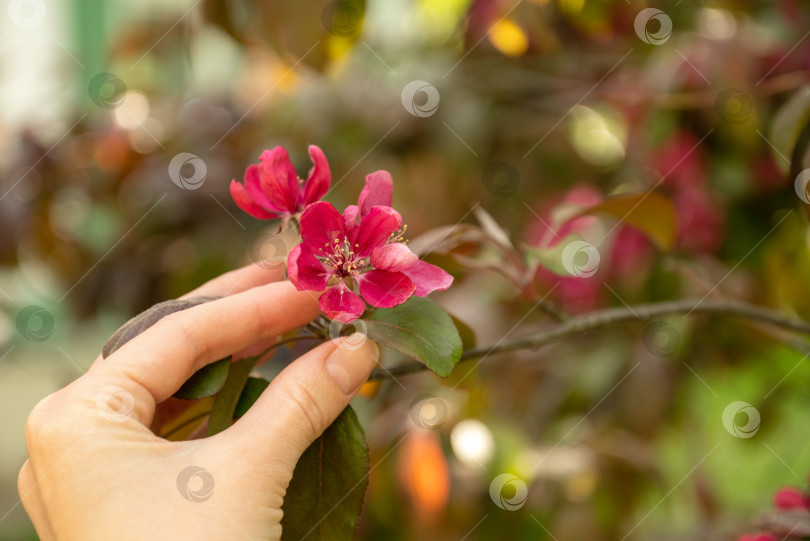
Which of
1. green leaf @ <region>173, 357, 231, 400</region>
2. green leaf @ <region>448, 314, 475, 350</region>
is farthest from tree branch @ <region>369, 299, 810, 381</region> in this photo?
green leaf @ <region>173, 357, 231, 400</region>

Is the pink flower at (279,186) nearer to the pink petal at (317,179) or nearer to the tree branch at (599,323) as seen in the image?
the pink petal at (317,179)

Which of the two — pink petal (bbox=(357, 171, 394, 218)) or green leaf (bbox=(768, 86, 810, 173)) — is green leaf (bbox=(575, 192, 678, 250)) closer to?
green leaf (bbox=(768, 86, 810, 173))

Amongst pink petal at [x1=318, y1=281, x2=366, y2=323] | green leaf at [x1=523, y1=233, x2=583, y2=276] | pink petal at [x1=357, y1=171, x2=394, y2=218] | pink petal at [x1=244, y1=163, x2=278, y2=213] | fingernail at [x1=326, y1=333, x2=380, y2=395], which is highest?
green leaf at [x1=523, y1=233, x2=583, y2=276]

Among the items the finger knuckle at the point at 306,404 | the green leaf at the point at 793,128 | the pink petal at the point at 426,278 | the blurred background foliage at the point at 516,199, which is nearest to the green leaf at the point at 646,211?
the blurred background foliage at the point at 516,199

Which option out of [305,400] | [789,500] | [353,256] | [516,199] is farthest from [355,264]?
[516,199]

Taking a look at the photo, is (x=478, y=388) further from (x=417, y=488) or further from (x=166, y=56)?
(x=166, y=56)

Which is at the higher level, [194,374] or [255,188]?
[255,188]

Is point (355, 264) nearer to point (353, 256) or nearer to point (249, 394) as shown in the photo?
point (353, 256)
